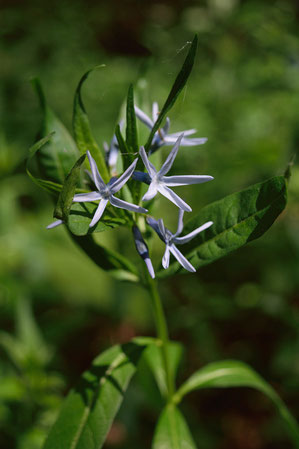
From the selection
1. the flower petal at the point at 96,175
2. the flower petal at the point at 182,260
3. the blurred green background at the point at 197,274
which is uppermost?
the flower petal at the point at 96,175

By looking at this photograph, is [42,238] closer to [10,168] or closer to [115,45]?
[10,168]

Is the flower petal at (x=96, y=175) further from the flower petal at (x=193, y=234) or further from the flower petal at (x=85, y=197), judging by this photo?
the flower petal at (x=193, y=234)

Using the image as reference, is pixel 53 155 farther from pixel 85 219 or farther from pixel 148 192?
pixel 148 192

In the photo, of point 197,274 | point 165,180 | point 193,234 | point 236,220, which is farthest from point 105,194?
point 197,274

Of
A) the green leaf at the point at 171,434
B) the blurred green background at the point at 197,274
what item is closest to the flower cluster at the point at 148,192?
the blurred green background at the point at 197,274

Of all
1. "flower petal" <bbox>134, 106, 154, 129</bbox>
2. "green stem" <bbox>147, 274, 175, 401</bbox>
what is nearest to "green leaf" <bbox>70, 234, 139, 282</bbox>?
"green stem" <bbox>147, 274, 175, 401</bbox>

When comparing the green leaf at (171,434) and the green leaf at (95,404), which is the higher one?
the green leaf at (95,404)

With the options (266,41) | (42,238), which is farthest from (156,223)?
(266,41)

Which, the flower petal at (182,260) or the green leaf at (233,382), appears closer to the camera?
the flower petal at (182,260)
